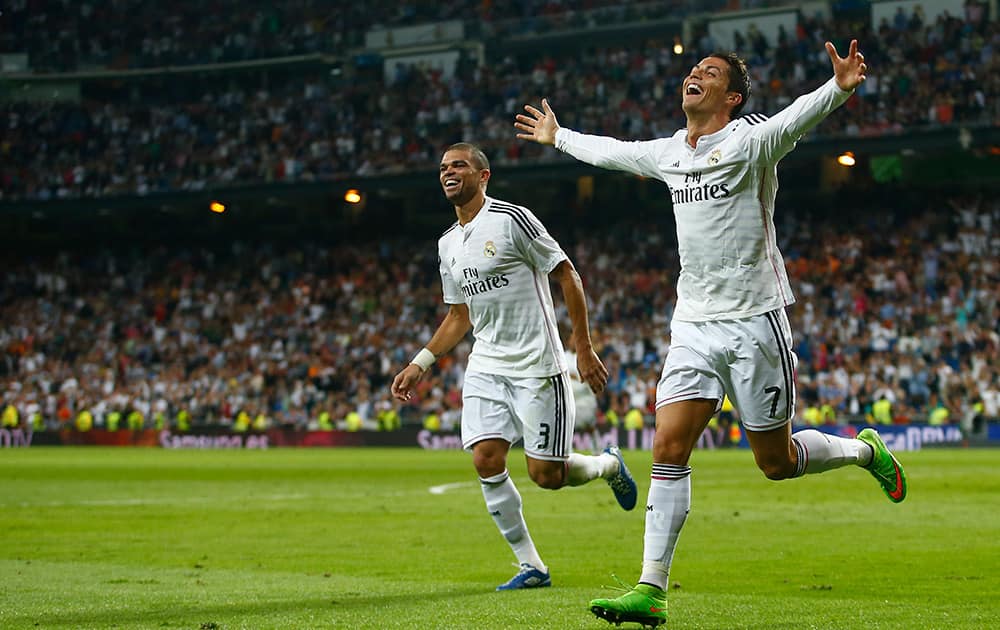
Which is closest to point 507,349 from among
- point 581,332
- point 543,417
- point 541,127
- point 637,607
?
point 543,417

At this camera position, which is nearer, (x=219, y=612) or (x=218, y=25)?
(x=219, y=612)

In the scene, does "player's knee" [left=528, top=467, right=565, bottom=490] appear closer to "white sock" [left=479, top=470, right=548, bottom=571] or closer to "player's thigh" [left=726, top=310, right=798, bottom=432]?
"white sock" [left=479, top=470, right=548, bottom=571]

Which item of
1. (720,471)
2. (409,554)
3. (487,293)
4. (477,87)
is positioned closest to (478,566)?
(409,554)

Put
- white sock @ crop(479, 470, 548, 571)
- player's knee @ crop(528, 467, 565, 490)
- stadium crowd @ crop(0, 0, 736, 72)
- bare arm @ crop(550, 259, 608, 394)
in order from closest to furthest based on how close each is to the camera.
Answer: bare arm @ crop(550, 259, 608, 394) → white sock @ crop(479, 470, 548, 571) → player's knee @ crop(528, 467, 565, 490) → stadium crowd @ crop(0, 0, 736, 72)

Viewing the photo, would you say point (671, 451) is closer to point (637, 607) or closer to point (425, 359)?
point (637, 607)

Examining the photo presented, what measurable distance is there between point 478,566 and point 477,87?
3545cm

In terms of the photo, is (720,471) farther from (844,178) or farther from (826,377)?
(844,178)

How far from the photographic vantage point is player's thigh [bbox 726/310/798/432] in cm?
644

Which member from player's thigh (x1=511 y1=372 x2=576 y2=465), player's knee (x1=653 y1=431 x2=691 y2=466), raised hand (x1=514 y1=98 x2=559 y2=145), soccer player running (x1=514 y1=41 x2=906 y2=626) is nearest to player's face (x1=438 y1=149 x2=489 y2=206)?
raised hand (x1=514 y1=98 x2=559 y2=145)

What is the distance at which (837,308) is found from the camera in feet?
112

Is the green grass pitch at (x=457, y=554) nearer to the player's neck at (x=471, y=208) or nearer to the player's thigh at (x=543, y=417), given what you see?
the player's thigh at (x=543, y=417)

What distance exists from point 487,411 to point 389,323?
106 ft

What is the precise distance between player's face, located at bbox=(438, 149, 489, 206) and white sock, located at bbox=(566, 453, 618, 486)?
68.7 inches

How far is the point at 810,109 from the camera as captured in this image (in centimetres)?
603
